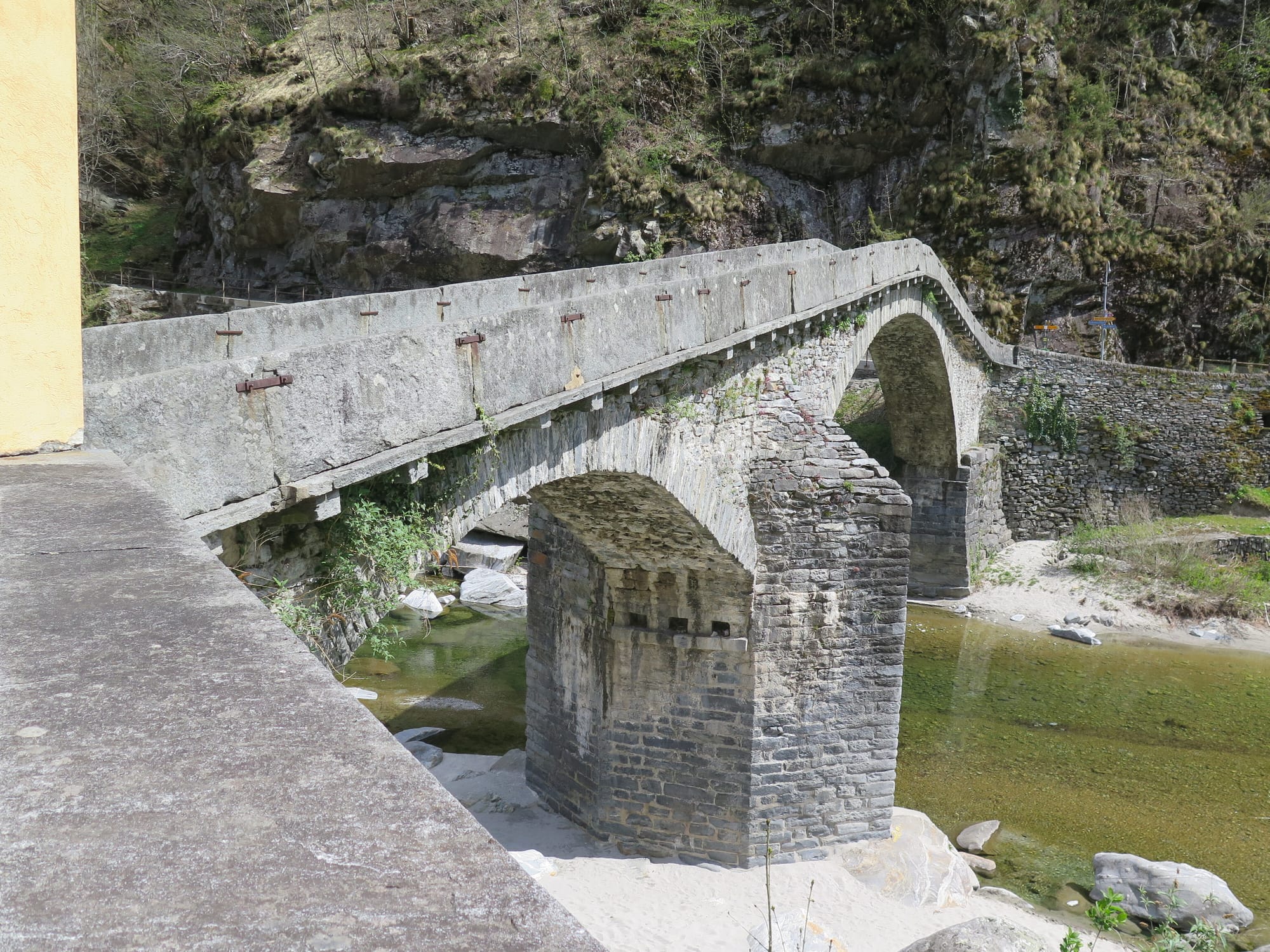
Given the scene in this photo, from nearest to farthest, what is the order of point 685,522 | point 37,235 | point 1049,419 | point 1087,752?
point 37,235
point 685,522
point 1087,752
point 1049,419

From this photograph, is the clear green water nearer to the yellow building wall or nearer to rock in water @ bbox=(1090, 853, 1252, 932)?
rock in water @ bbox=(1090, 853, 1252, 932)

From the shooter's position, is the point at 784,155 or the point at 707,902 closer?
the point at 707,902

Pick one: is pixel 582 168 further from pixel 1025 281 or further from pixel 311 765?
pixel 311 765

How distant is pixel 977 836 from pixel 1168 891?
1.81 metres

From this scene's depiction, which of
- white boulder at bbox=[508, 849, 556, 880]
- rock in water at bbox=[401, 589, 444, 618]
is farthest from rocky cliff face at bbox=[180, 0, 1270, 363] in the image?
white boulder at bbox=[508, 849, 556, 880]

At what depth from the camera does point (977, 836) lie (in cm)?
998

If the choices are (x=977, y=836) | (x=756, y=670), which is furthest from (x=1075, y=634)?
(x=756, y=670)

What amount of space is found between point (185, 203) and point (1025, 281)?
23.8 m

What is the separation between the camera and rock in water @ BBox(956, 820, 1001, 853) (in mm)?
9859

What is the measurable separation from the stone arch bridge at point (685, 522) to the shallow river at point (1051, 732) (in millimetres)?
1919

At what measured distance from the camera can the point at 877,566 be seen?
9617mm

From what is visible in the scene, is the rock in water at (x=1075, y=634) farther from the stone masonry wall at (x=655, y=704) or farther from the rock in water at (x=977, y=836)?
the stone masonry wall at (x=655, y=704)

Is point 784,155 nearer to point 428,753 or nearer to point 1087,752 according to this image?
point 1087,752

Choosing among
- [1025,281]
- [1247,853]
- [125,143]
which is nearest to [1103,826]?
[1247,853]
